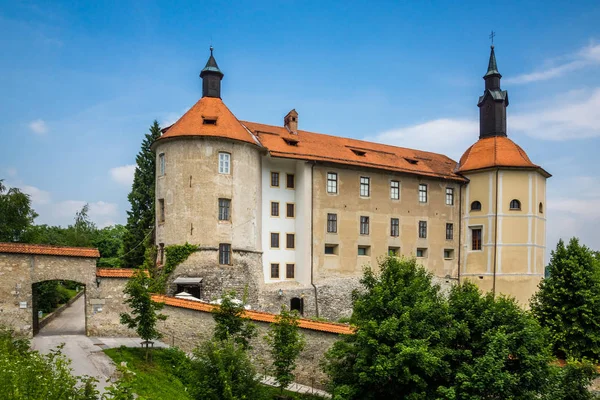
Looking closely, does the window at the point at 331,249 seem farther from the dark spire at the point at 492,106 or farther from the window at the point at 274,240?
the dark spire at the point at 492,106

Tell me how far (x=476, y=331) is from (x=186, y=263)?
57.1ft

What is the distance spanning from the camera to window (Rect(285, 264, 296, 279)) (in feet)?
124

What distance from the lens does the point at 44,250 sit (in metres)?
24.9

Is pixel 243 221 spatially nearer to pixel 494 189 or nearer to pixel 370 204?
pixel 370 204

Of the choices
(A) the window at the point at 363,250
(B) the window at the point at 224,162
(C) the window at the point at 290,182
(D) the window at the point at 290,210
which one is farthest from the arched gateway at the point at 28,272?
(A) the window at the point at 363,250

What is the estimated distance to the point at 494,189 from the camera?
143ft

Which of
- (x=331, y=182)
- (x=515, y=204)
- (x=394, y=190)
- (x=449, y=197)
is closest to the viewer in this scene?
(x=331, y=182)

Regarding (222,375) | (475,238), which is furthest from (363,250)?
(222,375)

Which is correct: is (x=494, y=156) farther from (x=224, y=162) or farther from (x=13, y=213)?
(x=13, y=213)

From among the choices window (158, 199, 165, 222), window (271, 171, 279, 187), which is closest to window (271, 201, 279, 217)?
window (271, 171, 279, 187)

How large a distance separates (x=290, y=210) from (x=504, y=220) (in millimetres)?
16395

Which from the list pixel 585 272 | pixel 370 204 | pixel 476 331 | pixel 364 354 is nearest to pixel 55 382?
pixel 364 354

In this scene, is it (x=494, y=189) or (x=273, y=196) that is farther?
(x=494, y=189)

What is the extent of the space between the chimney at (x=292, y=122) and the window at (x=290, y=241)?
7.58 m
